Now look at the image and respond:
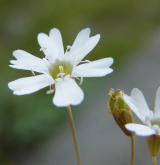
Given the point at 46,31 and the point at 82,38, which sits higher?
the point at 46,31

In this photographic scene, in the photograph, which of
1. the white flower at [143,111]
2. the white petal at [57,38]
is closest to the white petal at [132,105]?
the white flower at [143,111]

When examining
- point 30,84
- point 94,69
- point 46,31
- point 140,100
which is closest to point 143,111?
point 140,100

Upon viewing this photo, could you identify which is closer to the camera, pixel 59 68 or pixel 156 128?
pixel 156 128

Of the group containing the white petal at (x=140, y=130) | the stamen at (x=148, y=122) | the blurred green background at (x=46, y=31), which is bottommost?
the white petal at (x=140, y=130)

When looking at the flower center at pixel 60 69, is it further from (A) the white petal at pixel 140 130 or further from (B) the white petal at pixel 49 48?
(A) the white petal at pixel 140 130

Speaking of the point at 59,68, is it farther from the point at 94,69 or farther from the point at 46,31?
the point at 46,31

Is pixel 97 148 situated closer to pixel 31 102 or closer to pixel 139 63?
pixel 31 102
